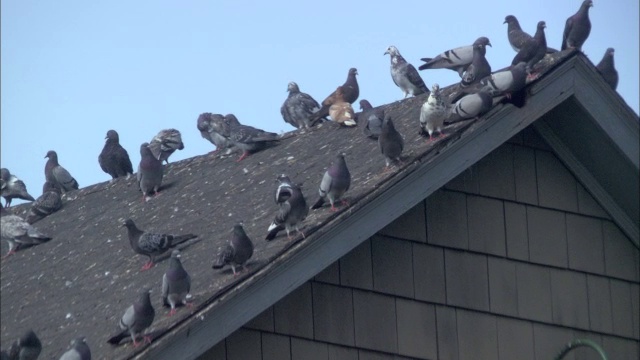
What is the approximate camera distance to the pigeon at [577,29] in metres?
11.0

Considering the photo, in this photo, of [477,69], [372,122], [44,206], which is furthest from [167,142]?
[372,122]

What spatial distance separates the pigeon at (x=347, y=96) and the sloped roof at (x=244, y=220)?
3.72 feet

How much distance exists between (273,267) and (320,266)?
32 cm

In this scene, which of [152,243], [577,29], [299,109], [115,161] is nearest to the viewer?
[152,243]

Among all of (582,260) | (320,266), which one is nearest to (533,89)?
(582,260)

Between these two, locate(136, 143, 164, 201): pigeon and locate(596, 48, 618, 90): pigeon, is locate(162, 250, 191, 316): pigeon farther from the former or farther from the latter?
locate(596, 48, 618, 90): pigeon

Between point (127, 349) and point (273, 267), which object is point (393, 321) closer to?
point (273, 267)

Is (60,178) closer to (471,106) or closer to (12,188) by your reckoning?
(12,188)

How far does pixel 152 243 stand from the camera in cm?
870

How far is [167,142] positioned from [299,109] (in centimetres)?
142

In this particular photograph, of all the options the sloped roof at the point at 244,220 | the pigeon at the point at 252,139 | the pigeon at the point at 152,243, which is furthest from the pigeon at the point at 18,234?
the pigeon at the point at 152,243

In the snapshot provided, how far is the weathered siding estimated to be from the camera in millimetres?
7645

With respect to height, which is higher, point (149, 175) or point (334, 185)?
point (149, 175)

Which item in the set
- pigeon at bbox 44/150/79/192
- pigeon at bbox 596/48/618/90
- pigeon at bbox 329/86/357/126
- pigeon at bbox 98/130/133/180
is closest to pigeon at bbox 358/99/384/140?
pigeon at bbox 329/86/357/126
